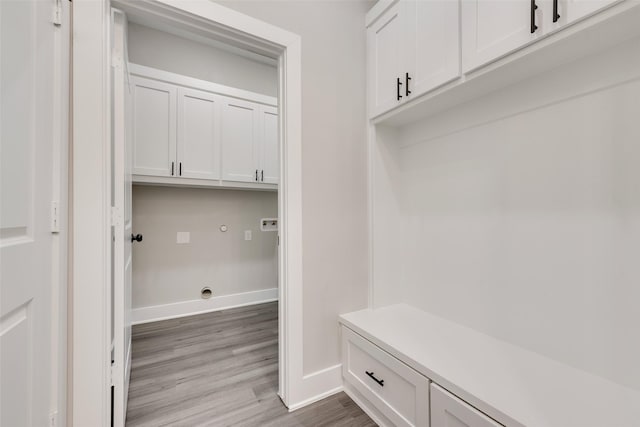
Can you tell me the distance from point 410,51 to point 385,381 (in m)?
1.81

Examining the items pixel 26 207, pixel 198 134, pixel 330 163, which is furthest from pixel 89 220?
pixel 198 134

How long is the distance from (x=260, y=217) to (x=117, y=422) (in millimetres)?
2303

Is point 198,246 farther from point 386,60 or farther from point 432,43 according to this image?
point 432,43

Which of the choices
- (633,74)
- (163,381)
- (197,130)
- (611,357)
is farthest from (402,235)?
(197,130)

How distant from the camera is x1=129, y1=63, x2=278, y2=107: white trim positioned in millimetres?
2328

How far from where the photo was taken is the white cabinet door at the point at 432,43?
4.12 feet

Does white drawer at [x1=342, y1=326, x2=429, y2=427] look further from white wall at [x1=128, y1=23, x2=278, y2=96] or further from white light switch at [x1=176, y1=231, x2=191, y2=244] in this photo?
white wall at [x1=128, y1=23, x2=278, y2=96]

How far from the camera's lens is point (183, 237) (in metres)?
2.84

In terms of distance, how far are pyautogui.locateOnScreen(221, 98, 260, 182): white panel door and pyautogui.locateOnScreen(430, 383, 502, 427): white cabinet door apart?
247cm

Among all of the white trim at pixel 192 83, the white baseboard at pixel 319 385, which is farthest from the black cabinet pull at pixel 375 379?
the white trim at pixel 192 83

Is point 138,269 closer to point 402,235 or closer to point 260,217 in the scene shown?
point 260,217

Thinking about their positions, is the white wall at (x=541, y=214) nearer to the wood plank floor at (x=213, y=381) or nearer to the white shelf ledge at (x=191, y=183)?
the wood plank floor at (x=213, y=381)

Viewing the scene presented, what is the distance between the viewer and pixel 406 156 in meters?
1.87

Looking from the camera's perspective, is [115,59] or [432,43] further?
[432,43]
